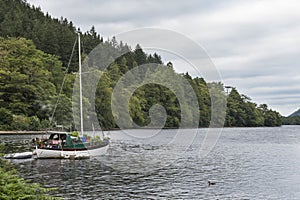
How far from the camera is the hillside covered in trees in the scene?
308 feet

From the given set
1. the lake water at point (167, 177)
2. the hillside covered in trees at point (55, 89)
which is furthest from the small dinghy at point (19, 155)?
the hillside covered in trees at point (55, 89)

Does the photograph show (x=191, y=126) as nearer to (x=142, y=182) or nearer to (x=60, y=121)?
(x=60, y=121)

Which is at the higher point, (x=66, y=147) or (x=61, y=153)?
(x=66, y=147)

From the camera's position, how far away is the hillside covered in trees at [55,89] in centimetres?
9381

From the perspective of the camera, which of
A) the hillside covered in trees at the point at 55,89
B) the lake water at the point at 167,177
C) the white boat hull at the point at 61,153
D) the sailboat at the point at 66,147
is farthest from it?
the hillside covered in trees at the point at 55,89

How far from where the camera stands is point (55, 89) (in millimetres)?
102125

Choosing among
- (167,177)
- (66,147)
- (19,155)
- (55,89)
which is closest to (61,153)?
(66,147)

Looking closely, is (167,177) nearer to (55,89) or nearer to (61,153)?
(61,153)

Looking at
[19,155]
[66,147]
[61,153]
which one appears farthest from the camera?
[66,147]

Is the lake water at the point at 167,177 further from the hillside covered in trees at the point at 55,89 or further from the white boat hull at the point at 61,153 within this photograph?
the hillside covered in trees at the point at 55,89

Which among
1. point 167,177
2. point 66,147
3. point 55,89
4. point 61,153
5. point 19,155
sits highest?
point 55,89

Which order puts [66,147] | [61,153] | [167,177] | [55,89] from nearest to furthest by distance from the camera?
1. [167,177]
2. [61,153]
3. [66,147]
4. [55,89]

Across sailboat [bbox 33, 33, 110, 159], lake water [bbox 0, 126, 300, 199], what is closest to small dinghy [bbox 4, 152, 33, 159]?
sailboat [bbox 33, 33, 110, 159]

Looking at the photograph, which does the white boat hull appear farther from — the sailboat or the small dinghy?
the small dinghy
